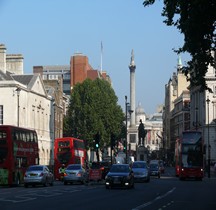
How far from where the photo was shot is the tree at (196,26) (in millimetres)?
26328

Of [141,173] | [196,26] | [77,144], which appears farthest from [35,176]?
[196,26]

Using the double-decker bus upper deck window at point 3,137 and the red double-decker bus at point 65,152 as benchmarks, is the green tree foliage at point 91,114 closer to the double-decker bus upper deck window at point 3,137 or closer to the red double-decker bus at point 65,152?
the red double-decker bus at point 65,152

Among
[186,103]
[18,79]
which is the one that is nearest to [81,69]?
[186,103]

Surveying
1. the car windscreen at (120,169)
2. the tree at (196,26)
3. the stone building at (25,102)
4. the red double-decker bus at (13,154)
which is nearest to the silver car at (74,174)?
Answer: the red double-decker bus at (13,154)

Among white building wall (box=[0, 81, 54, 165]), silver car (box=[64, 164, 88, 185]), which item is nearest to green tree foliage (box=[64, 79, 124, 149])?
white building wall (box=[0, 81, 54, 165])

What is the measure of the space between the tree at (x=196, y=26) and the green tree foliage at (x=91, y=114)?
75.8m

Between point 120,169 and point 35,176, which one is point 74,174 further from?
point 120,169

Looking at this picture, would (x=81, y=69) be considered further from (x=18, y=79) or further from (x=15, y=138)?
(x=15, y=138)

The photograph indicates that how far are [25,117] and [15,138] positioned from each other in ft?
121

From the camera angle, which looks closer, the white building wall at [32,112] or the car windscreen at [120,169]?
the car windscreen at [120,169]

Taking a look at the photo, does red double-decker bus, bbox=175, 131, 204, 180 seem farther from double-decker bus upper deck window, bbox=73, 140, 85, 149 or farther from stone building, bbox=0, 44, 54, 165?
stone building, bbox=0, 44, 54, 165

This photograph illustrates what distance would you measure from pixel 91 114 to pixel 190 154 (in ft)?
149

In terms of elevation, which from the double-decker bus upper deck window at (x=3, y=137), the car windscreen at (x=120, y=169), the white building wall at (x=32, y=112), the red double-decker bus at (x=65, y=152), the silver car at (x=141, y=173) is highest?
the white building wall at (x=32, y=112)

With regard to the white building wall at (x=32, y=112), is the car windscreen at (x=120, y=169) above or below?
below
